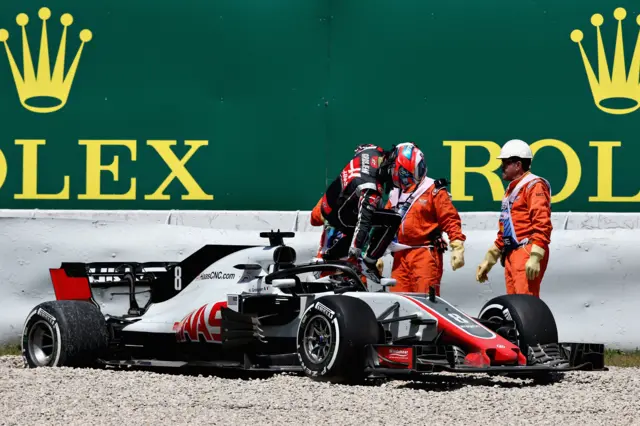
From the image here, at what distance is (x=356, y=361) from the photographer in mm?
7496

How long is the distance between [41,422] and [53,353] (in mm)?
2706

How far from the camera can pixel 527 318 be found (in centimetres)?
801

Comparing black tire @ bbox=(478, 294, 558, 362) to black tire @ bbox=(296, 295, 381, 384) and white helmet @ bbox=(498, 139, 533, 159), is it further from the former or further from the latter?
white helmet @ bbox=(498, 139, 533, 159)

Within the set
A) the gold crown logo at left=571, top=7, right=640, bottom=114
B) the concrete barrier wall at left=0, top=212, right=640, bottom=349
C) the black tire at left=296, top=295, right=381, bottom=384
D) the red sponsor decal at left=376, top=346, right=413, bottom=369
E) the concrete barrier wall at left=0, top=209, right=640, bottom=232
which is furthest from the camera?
the gold crown logo at left=571, top=7, right=640, bottom=114

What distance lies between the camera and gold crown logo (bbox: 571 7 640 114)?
1113cm

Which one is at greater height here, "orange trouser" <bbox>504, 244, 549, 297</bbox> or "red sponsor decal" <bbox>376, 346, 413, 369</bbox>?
"orange trouser" <bbox>504, 244, 549, 297</bbox>

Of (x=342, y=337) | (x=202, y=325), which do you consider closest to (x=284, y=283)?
(x=202, y=325)

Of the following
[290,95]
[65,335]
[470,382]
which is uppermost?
[290,95]

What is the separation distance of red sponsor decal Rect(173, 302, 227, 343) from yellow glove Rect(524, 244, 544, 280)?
2.26 meters

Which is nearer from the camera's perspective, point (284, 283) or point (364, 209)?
point (284, 283)

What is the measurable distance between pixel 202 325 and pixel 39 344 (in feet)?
4.42

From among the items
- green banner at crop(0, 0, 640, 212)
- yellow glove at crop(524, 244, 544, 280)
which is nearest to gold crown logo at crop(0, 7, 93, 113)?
green banner at crop(0, 0, 640, 212)

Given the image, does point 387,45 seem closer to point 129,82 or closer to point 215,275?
point 129,82

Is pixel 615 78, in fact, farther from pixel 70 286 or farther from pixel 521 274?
pixel 70 286
